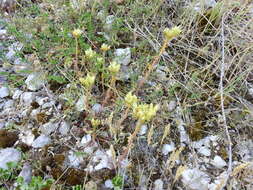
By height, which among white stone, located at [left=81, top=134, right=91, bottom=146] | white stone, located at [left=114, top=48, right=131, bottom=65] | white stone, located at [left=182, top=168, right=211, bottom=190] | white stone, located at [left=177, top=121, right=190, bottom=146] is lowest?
white stone, located at [left=81, top=134, right=91, bottom=146]

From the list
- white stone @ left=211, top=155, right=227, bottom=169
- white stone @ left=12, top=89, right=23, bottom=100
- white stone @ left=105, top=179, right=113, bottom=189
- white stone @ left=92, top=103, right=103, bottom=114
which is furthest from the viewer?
white stone @ left=12, top=89, right=23, bottom=100

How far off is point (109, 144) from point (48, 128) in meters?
0.34

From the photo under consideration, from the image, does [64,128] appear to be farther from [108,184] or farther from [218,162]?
[218,162]

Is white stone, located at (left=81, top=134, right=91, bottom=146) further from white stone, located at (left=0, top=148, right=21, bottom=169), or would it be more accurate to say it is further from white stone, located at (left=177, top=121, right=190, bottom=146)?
white stone, located at (left=177, top=121, right=190, bottom=146)

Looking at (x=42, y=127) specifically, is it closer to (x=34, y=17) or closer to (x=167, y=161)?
(x=167, y=161)

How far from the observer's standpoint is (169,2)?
2.31 meters

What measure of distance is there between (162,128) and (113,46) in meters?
0.69

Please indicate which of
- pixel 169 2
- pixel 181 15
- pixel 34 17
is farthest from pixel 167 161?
pixel 34 17

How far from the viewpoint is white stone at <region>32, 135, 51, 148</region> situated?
1606 mm

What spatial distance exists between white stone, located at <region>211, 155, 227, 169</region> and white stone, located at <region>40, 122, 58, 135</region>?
83 centimetres

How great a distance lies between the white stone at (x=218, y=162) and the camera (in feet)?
5.18

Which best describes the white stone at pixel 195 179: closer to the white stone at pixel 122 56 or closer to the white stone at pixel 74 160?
the white stone at pixel 74 160

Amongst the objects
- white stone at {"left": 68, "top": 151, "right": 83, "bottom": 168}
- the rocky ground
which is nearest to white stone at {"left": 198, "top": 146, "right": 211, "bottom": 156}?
the rocky ground

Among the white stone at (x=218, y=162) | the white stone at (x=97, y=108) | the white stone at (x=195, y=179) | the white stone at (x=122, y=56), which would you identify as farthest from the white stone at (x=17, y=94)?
the white stone at (x=218, y=162)
